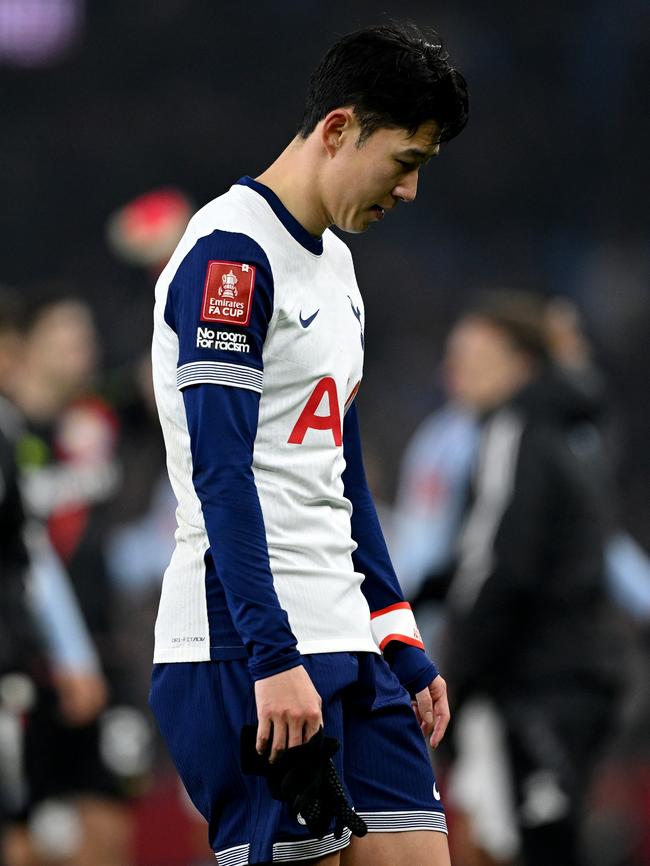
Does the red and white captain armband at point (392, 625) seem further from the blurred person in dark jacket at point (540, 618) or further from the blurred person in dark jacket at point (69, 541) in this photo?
the blurred person in dark jacket at point (69, 541)

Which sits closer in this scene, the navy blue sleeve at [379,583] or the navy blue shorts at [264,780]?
the navy blue shorts at [264,780]

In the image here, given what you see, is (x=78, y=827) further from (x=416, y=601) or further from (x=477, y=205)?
(x=477, y=205)

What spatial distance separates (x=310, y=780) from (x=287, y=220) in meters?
0.85

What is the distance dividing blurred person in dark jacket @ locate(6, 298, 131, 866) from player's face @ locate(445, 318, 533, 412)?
5.66ft

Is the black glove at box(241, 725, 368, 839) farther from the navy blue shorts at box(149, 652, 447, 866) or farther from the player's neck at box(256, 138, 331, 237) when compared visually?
the player's neck at box(256, 138, 331, 237)

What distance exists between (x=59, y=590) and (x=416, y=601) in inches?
53.5

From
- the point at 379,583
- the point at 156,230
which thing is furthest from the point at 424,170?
the point at 379,583

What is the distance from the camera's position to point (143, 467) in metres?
8.62

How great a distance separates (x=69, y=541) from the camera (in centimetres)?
717

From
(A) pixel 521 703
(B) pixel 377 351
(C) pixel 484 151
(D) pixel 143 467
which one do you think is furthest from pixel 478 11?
(A) pixel 521 703

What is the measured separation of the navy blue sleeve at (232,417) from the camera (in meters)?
2.37

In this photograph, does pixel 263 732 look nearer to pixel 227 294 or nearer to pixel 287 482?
pixel 287 482

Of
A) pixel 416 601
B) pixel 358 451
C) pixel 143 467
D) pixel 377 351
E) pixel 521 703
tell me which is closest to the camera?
pixel 358 451

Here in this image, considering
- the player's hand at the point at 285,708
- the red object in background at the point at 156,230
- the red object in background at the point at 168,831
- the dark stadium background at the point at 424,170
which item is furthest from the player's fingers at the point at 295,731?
the dark stadium background at the point at 424,170
